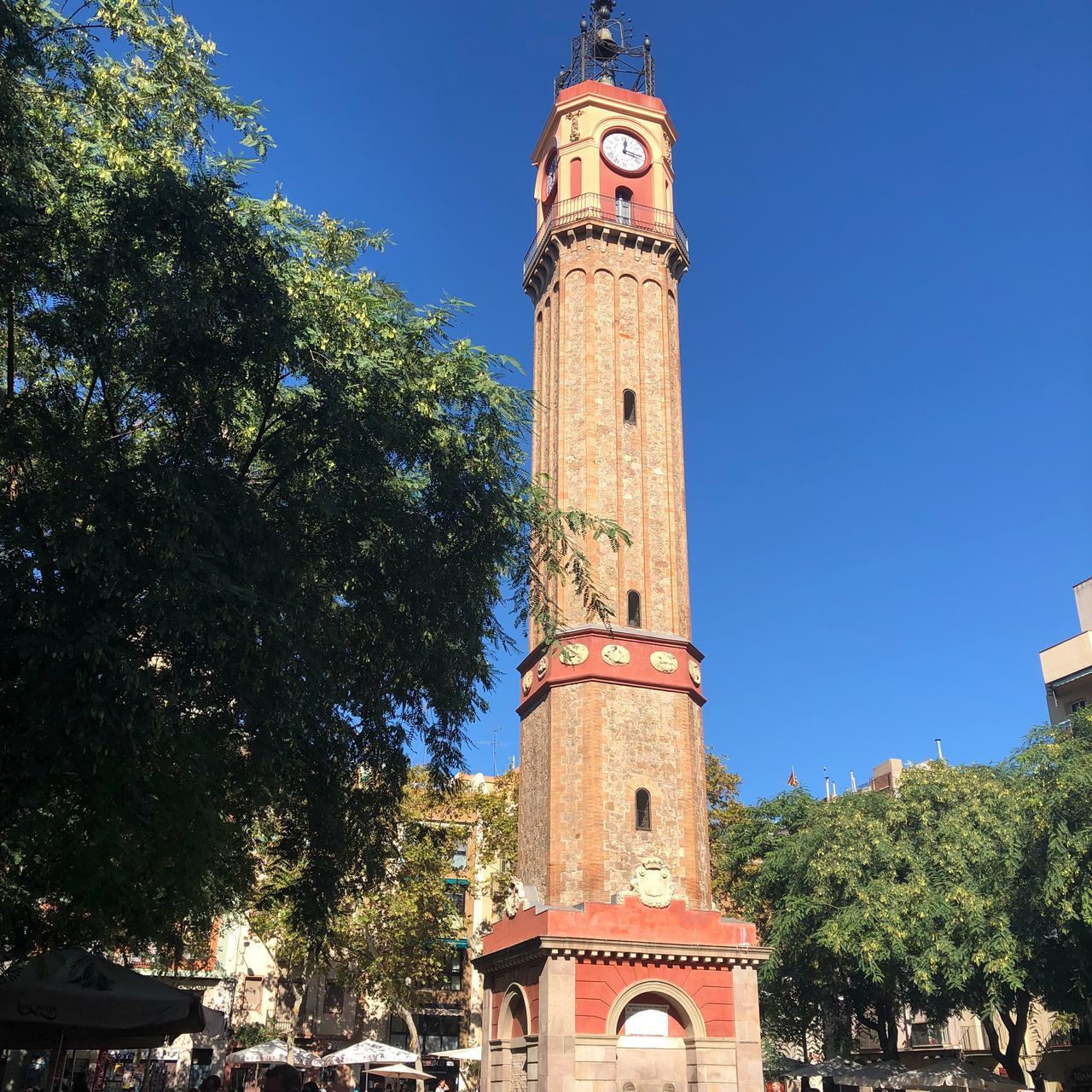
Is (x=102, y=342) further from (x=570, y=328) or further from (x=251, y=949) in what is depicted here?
(x=251, y=949)

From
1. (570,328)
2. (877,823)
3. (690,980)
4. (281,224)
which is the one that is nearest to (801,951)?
(877,823)

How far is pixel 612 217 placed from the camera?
33.0 meters

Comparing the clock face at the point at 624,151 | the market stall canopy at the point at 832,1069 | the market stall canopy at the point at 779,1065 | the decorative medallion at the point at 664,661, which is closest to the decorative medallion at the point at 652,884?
the decorative medallion at the point at 664,661

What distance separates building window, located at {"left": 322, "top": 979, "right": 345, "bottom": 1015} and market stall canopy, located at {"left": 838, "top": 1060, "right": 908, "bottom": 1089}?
21.8 meters

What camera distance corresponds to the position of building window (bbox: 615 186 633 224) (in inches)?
1314

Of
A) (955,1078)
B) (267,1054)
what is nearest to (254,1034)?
(267,1054)

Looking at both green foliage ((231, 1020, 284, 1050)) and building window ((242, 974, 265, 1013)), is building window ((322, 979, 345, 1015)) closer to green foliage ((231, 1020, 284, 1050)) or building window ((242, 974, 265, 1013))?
building window ((242, 974, 265, 1013))

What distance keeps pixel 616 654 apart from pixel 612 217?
14077 mm

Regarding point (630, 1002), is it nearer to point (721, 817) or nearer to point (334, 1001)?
point (721, 817)

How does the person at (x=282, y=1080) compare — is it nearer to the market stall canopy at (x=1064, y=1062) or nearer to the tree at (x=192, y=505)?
the tree at (x=192, y=505)

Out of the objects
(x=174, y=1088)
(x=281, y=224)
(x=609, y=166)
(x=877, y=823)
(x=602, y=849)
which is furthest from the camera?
(x=174, y=1088)

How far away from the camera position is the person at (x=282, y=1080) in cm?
737

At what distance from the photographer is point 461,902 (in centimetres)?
4962

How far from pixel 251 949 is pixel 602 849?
27.0m
